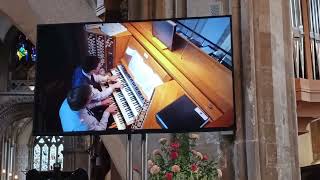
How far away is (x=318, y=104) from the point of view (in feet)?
20.2

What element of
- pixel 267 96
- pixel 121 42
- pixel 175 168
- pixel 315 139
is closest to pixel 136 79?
pixel 121 42

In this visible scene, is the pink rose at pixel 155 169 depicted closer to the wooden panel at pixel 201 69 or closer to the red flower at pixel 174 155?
the red flower at pixel 174 155

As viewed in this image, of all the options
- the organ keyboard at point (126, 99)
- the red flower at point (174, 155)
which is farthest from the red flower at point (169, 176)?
the organ keyboard at point (126, 99)

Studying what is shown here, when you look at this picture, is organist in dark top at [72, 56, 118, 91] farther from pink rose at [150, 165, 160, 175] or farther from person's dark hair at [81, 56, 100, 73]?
pink rose at [150, 165, 160, 175]

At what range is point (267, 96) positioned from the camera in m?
4.25

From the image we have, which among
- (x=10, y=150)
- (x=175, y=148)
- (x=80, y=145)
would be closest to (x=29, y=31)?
(x=175, y=148)

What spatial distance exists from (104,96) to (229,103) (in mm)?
877

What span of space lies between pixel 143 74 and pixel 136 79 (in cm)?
6

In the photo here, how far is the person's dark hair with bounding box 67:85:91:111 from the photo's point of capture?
4117 millimetres

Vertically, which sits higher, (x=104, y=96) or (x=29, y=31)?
(x=29, y=31)

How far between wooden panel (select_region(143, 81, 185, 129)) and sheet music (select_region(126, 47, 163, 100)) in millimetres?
45

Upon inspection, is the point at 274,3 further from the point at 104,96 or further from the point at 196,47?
the point at 104,96

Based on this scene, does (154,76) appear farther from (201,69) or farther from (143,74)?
(201,69)

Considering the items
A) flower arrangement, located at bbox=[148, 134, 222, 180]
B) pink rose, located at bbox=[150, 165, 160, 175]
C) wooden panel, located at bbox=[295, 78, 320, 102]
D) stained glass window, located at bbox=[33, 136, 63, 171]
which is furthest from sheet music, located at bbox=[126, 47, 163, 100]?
stained glass window, located at bbox=[33, 136, 63, 171]
